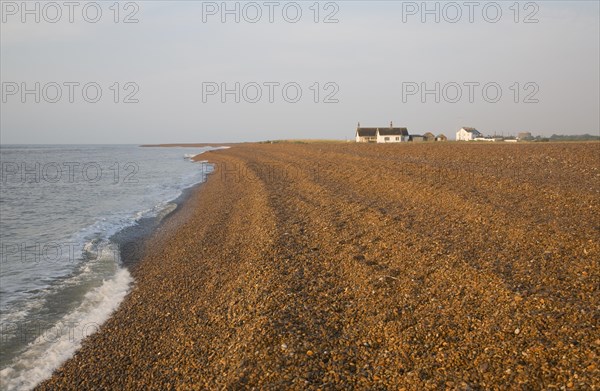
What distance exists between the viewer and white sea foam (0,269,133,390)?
7.46m

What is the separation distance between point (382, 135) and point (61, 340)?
3231 inches

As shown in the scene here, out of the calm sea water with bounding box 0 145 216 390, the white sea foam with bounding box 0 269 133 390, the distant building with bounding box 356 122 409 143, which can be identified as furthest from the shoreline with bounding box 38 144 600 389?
the distant building with bounding box 356 122 409 143

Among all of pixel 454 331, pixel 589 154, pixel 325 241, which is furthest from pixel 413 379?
pixel 589 154

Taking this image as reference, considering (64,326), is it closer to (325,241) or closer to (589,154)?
(325,241)

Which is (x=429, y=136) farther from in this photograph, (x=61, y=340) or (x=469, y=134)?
(x=61, y=340)

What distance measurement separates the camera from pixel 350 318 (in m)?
7.61

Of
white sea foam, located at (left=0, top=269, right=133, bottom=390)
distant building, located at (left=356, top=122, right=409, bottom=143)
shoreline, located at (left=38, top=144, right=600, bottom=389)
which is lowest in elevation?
white sea foam, located at (left=0, top=269, right=133, bottom=390)

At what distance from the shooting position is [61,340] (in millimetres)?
8648

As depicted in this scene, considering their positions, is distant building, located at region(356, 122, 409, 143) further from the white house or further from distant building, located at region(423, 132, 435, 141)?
the white house

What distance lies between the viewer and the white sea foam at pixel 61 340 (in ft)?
24.5

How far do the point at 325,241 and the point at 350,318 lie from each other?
4.97 metres

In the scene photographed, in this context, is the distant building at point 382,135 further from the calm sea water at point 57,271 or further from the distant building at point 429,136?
the calm sea water at point 57,271

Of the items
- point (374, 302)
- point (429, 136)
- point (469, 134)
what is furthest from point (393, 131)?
point (374, 302)

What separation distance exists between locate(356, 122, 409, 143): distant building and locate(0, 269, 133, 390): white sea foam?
7586 centimetres
